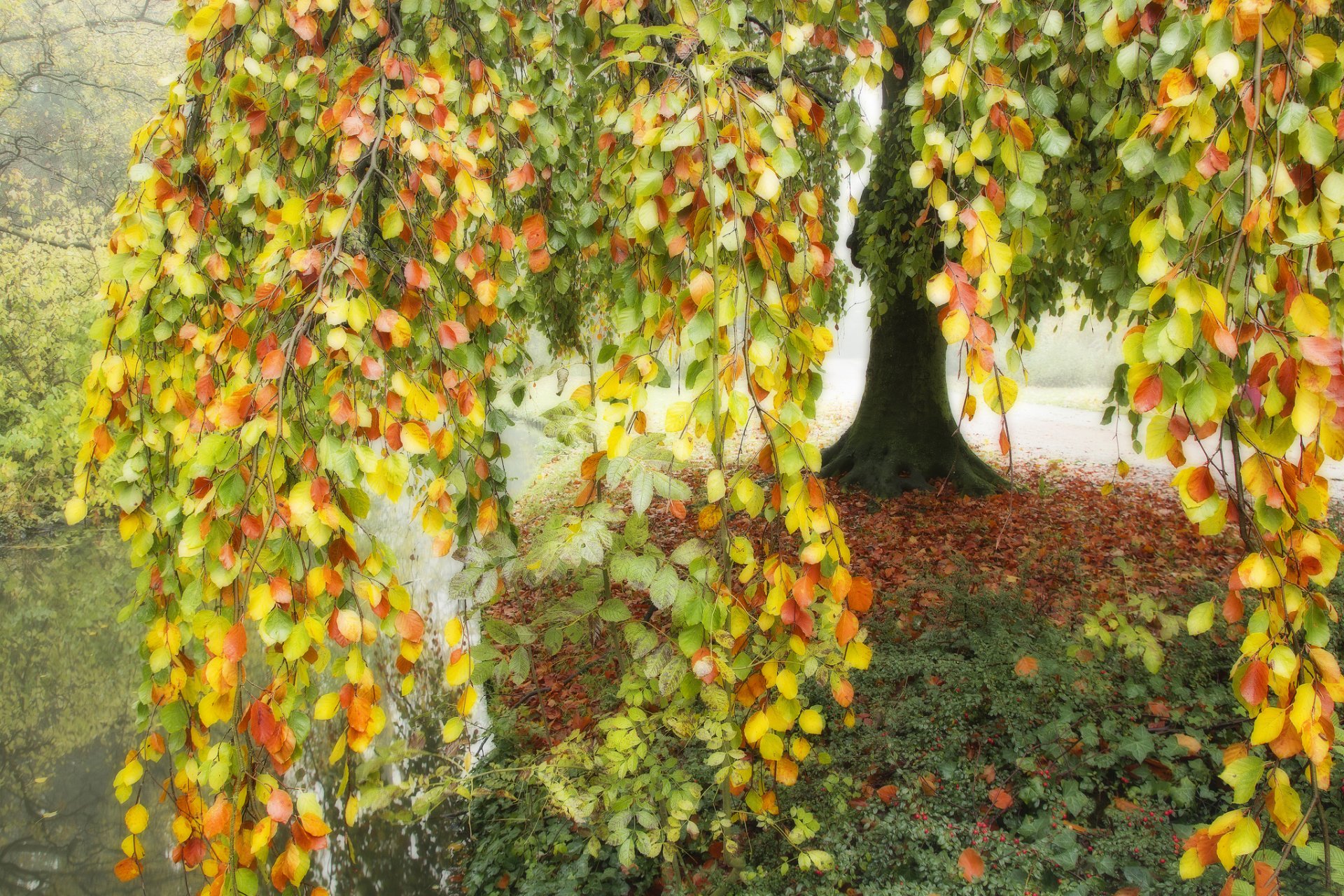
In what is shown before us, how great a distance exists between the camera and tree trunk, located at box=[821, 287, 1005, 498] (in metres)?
5.03

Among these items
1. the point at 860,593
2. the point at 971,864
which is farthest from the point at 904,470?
the point at 860,593

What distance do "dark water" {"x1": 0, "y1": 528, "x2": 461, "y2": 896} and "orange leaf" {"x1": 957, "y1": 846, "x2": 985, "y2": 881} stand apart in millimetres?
1572

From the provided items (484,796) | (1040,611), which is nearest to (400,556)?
(484,796)

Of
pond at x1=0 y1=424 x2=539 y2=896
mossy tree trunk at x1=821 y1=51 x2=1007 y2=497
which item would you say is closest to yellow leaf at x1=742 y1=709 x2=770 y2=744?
pond at x1=0 y1=424 x2=539 y2=896

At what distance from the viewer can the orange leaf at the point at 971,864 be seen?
1.91 m

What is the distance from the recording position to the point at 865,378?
540 cm

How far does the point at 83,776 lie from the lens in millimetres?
3650

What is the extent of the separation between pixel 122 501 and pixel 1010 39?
1.71m

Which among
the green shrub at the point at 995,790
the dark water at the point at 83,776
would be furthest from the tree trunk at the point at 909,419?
the dark water at the point at 83,776

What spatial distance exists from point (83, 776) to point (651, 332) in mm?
4271

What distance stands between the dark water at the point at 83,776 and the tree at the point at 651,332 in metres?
1.10

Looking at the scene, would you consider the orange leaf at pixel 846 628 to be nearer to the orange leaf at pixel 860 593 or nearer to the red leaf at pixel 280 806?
the orange leaf at pixel 860 593

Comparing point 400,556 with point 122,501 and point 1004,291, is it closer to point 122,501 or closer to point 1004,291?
point 122,501

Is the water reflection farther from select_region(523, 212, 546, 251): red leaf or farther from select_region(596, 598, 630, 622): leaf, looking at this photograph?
select_region(523, 212, 546, 251): red leaf
